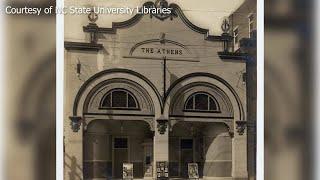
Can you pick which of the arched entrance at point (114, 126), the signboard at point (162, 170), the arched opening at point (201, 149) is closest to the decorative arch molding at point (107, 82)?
the arched entrance at point (114, 126)

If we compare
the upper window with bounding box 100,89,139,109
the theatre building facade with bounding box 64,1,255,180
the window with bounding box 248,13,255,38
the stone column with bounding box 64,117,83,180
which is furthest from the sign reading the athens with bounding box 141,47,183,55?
the stone column with bounding box 64,117,83,180

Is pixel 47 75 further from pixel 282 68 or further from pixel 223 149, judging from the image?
pixel 282 68

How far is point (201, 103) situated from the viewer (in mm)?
3057

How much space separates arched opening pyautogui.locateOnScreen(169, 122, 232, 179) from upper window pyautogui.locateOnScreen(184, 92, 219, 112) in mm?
100

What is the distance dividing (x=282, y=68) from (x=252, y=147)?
0.60 meters

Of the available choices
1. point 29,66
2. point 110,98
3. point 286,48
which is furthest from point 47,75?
point 286,48

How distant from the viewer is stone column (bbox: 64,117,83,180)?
288 centimetres

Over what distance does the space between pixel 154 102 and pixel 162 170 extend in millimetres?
467

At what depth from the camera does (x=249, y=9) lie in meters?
3.07

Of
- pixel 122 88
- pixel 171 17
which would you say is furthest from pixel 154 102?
pixel 171 17

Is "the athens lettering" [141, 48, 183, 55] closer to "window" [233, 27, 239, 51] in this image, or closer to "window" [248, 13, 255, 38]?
"window" [233, 27, 239, 51]

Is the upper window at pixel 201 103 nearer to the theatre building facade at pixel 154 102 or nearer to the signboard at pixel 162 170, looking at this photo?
the theatre building facade at pixel 154 102

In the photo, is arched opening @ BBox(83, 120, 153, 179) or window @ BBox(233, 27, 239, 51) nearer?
arched opening @ BBox(83, 120, 153, 179)

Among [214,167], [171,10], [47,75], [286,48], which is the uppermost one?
[171,10]
